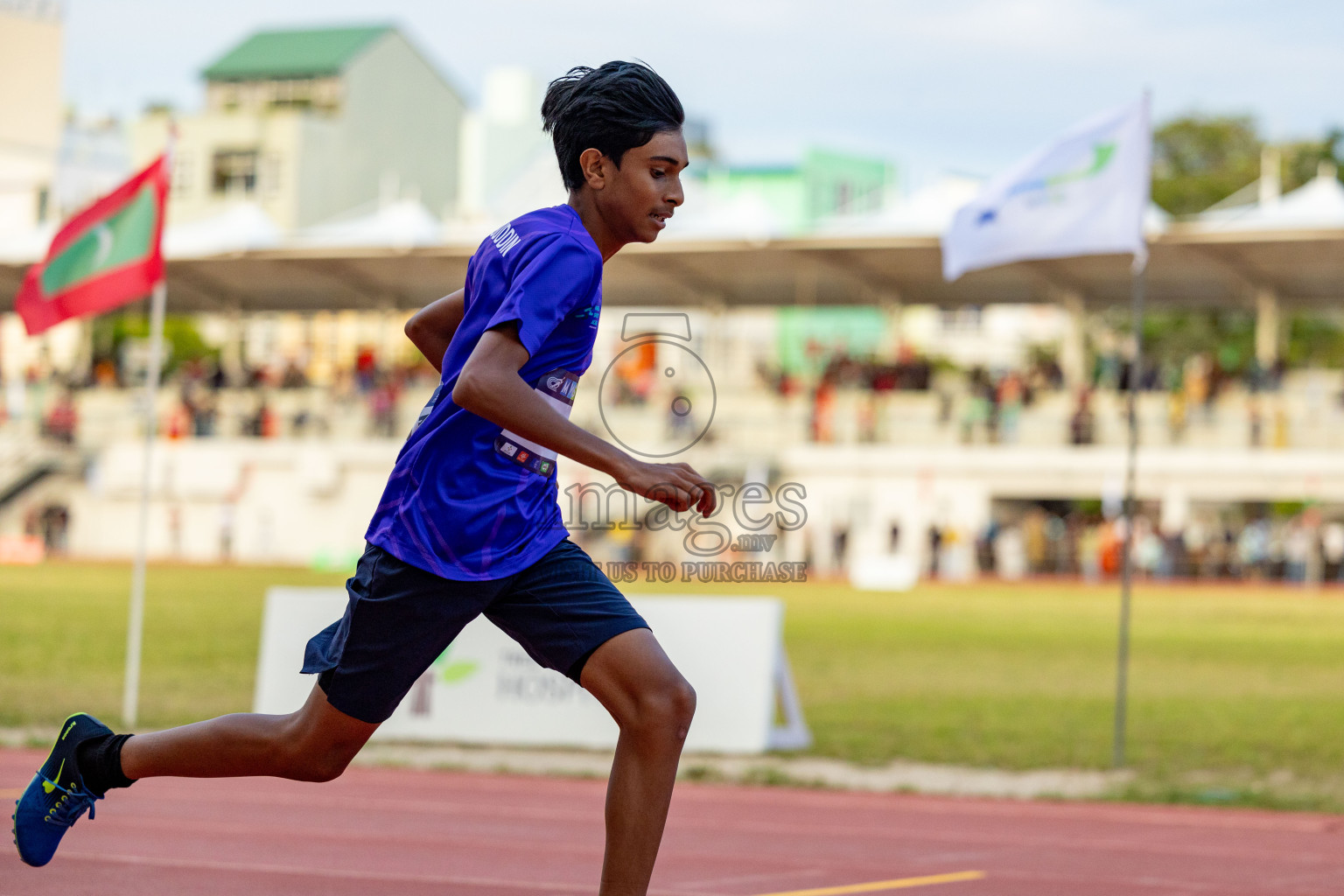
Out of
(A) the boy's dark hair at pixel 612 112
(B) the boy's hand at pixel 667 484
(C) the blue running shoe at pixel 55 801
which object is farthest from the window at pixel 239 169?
(B) the boy's hand at pixel 667 484

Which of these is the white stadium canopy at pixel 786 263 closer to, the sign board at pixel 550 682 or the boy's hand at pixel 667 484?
the sign board at pixel 550 682

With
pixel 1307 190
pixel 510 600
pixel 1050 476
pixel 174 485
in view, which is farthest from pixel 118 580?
pixel 510 600

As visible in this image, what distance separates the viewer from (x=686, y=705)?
3666mm

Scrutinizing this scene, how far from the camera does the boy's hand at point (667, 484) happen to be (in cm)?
343

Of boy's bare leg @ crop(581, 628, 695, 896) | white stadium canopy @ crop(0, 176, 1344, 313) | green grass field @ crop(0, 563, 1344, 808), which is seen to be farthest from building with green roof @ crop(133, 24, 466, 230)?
boy's bare leg @ crop(581, 628, 695, 896)

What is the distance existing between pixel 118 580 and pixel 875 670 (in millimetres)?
17889

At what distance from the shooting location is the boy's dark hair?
376 cm

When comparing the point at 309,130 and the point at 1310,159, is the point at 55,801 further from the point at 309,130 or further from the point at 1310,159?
the point at 309,130

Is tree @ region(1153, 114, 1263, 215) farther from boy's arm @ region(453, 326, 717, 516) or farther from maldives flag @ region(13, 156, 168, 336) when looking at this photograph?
boy's arm @ region(453, 326, 717, 516)

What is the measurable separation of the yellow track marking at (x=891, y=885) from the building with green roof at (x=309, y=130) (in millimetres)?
58553

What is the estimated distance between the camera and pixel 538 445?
3.67 meters

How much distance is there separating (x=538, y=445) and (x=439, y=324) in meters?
0.68

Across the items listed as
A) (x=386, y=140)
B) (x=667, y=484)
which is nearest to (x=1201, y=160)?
(x=386, y=140)

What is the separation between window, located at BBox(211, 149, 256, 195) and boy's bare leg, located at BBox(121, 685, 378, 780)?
201 feet
